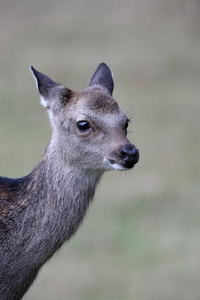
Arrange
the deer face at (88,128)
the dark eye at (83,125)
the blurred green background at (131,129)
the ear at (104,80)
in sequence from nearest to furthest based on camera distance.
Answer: the deer face at (88,128) < the dark eye at (83,125) < the ear at (104,80) < the blurred green background at (131,129)

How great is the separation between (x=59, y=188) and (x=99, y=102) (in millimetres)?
912

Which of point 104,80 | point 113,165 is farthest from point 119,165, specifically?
point 104,80

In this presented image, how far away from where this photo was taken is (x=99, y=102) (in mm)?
8188

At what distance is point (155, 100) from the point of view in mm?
23891

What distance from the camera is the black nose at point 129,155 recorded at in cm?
770

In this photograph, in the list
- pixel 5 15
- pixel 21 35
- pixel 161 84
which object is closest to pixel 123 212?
pixel 161 84

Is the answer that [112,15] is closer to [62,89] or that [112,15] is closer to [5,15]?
[5,15]

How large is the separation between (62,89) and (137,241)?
590 cm

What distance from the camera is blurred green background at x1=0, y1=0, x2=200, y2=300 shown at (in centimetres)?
1250

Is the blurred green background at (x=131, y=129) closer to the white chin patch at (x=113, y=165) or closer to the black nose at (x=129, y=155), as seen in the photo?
the white chin patch at (x=113, y=165)

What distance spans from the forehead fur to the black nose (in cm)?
56

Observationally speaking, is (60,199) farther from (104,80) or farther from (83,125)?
(104,80)

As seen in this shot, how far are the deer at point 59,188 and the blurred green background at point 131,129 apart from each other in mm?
3844

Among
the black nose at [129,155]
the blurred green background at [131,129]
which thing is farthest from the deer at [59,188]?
the blurred green background at [131,129]
